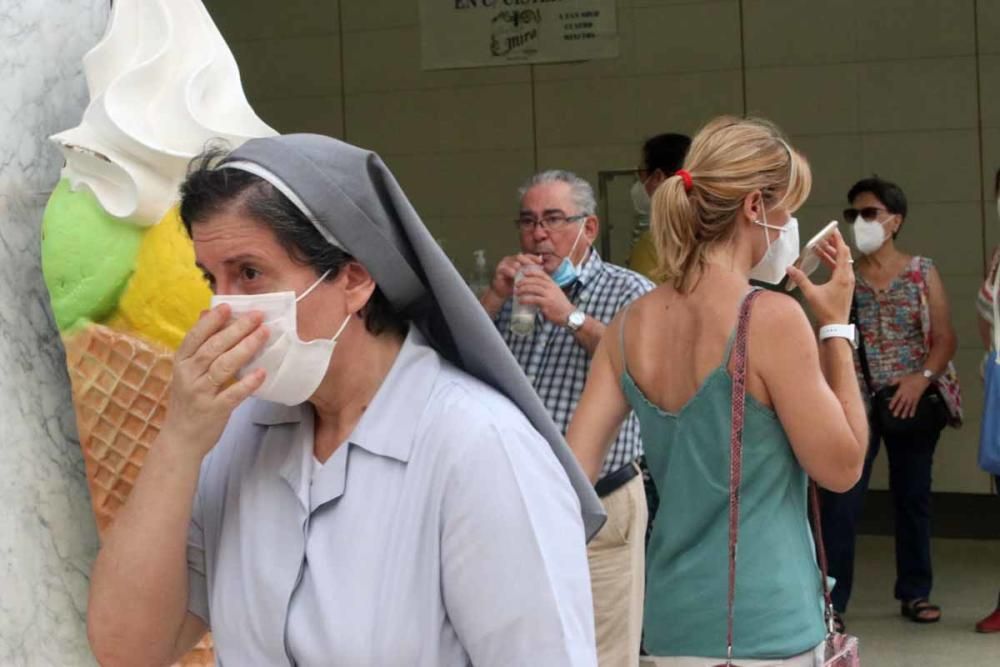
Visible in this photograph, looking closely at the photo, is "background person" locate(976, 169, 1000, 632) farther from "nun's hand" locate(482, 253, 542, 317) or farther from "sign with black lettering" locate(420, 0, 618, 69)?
"sign with black lettering" locate(420, 0, 618, 69)

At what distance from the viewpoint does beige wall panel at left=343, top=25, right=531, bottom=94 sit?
376 inches

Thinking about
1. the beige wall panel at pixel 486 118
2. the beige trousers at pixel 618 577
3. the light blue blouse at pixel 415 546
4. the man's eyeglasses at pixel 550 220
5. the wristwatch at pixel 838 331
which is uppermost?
the beige wall panel at pixel 486 118

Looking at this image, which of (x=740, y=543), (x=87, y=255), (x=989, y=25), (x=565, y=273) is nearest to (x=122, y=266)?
(x=87, y=255)

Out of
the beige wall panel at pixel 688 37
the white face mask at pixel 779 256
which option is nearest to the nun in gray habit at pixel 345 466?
the white face mask at pixel 779 256

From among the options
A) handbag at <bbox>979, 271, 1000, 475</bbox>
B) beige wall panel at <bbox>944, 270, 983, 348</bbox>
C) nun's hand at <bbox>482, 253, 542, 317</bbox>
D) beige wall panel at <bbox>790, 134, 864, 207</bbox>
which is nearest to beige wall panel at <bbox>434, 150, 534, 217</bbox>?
beige wall panel at <bbox>790, 134, 864, 207</bbox>

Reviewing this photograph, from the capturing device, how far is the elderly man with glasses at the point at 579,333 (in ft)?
15.4

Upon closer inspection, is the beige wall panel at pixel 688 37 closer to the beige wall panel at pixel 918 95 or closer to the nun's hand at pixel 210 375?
the beige wall panel at pixel 918 95

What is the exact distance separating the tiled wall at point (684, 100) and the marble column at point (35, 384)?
6131 mm

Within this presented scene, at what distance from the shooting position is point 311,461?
6.69 feet

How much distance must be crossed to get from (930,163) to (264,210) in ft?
24.1

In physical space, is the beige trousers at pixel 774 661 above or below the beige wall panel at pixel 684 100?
below

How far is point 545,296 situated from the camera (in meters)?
4.83

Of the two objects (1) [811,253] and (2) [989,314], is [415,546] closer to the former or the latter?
(1) [811,253]

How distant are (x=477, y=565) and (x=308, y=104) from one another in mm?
8197
